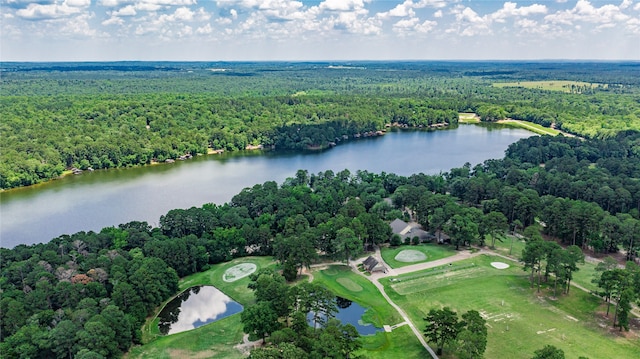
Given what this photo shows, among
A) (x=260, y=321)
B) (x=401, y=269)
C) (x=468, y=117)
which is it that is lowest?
(x=401, y=269)

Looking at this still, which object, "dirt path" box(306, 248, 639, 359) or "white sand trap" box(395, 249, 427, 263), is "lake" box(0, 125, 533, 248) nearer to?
"dirt path" box(306, 248, 639, 359)

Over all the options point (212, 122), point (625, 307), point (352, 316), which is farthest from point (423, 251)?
point (212, 122)

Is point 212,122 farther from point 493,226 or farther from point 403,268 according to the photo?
point 493,226

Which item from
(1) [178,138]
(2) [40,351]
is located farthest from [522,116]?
(2) [40,351]

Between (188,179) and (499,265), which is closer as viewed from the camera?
(499,265)

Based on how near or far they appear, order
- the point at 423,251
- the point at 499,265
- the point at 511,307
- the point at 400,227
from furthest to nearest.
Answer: the point at 400,227 → the point at 423,251 → the point at 499,265 → the point at 511,307

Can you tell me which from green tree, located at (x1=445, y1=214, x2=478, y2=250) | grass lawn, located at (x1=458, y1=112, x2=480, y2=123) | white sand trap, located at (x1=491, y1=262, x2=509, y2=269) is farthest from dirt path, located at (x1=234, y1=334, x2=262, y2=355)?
grass lawn, located at (x1=458, y1=112, x2=480, y2=123)
